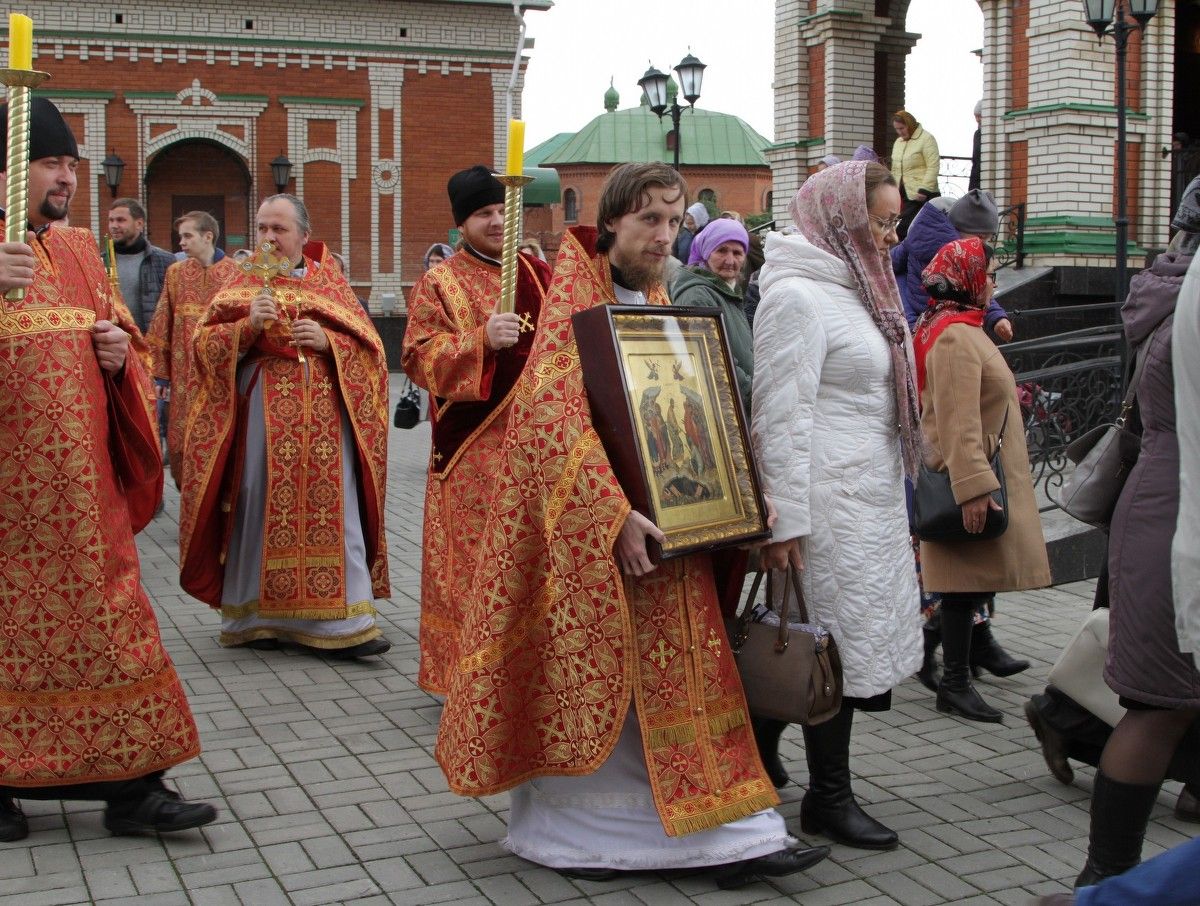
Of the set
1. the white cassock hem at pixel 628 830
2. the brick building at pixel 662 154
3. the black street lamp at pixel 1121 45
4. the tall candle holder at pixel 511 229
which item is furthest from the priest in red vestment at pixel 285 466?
the brick building at pixel 662 154

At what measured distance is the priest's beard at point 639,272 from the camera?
3877 mm

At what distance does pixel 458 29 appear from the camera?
96.7ft

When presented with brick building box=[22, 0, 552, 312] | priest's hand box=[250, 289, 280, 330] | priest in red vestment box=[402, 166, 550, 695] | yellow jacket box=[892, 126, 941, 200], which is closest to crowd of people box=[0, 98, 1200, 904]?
priest in red vestment box=[402, 166, 550, 695]

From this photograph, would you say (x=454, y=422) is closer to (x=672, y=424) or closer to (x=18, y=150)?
(x=672, y=424)

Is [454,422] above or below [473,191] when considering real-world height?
below

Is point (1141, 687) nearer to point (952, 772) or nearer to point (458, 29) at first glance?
point (952, 772)

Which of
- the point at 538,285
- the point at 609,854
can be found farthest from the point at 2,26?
Result: the point at 609,854

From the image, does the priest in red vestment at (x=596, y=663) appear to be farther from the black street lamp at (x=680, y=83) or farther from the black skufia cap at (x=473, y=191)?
the black street lamp at (x=680, y=83)

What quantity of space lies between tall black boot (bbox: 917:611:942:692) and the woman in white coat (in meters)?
1.85

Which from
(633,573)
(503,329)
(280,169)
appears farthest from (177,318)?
(280,169)

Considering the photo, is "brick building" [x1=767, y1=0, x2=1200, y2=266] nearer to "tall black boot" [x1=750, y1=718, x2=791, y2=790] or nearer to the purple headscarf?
the purple headscarf

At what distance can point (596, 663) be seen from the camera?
366 cm

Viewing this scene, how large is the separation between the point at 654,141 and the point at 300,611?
71779 millimetres

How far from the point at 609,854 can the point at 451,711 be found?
55cm
